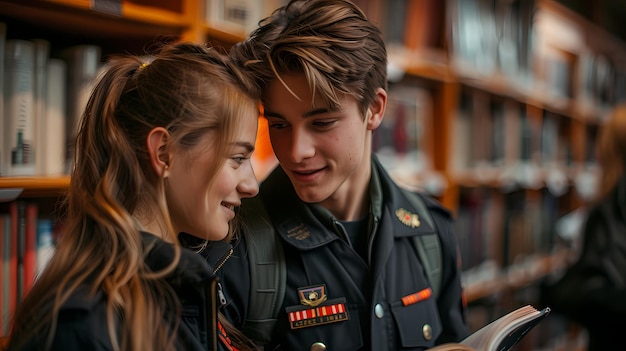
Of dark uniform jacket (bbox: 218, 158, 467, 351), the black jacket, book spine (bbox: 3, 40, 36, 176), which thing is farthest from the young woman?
the black jacket

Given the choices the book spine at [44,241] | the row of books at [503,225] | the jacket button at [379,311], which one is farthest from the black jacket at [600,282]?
the book spine at [44,241]

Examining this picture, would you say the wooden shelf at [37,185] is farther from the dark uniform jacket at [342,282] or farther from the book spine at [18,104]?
the dark uniform jacket at [342,282]

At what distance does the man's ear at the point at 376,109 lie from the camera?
124 centimetres

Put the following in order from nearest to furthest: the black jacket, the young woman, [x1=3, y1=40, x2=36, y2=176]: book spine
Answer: the young woman
[x1=3, y1=40, x2=36, y2=176]: book spine
the black jacket

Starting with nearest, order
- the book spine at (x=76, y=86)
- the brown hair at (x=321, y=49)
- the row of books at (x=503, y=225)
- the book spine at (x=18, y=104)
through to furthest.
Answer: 1. the brown hair at (x=321, y=49)
2. the book spine at (x=18, y=104)
3. the book spine at (x=76, y=86)
4. the row of books at (x=503, y=225)

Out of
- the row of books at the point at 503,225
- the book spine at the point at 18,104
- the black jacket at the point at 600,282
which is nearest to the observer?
the book spine at the point at 18,104

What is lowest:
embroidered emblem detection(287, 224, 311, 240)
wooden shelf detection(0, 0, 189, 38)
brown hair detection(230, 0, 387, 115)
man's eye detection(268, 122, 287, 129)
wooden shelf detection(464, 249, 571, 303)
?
wooden shelf detection(464, 249, 571, 303)

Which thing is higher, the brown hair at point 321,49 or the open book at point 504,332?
the brown hair at point 321,49

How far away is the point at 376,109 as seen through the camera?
4.12 feet

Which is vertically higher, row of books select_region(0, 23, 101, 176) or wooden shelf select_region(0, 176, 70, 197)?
row of books select_region(0, 23, 101, 176)

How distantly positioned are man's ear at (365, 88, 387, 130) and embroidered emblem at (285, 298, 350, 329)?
371mm

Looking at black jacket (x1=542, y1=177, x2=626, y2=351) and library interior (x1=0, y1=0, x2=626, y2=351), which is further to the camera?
black jacket (x1=542, y1=177, x2=626, y2=351)

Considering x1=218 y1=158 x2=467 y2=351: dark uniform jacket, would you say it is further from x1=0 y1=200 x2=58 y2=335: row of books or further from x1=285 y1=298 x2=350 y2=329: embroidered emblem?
x1=0 y1=200 x2=58 y2=335: row of books

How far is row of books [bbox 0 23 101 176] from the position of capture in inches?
51.2
